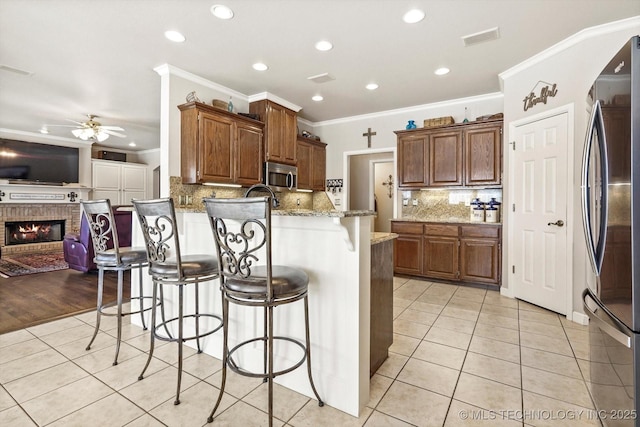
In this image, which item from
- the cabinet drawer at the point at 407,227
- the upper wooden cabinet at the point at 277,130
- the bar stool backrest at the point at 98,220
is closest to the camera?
the bar stool backrest at the point at 98,220

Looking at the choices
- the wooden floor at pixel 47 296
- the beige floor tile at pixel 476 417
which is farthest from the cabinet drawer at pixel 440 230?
the wooden floor at pixel 47 296

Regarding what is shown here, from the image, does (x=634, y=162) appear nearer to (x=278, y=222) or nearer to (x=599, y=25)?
(x=278, y=222)

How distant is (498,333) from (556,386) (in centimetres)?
80

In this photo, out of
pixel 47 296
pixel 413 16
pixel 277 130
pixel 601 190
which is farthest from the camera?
pixel 277 130

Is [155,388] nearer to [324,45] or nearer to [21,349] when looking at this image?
[21,349]

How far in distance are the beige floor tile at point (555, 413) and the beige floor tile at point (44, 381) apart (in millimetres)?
2698

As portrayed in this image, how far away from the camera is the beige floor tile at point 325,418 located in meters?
1.57

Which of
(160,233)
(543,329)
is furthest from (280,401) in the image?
(543,329)

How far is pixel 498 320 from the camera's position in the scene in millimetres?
2979

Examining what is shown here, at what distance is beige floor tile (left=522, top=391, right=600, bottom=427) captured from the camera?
158 cm

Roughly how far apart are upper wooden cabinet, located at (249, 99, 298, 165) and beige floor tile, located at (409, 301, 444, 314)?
9.01 ft

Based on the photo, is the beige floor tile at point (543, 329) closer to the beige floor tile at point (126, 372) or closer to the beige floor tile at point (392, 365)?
the beige floor tile at point (392, 365)

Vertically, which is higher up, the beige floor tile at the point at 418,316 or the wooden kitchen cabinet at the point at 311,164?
the wooden kitchen cabinet at the point at 311,164

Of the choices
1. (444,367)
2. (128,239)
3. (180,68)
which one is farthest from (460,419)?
(128,239)
